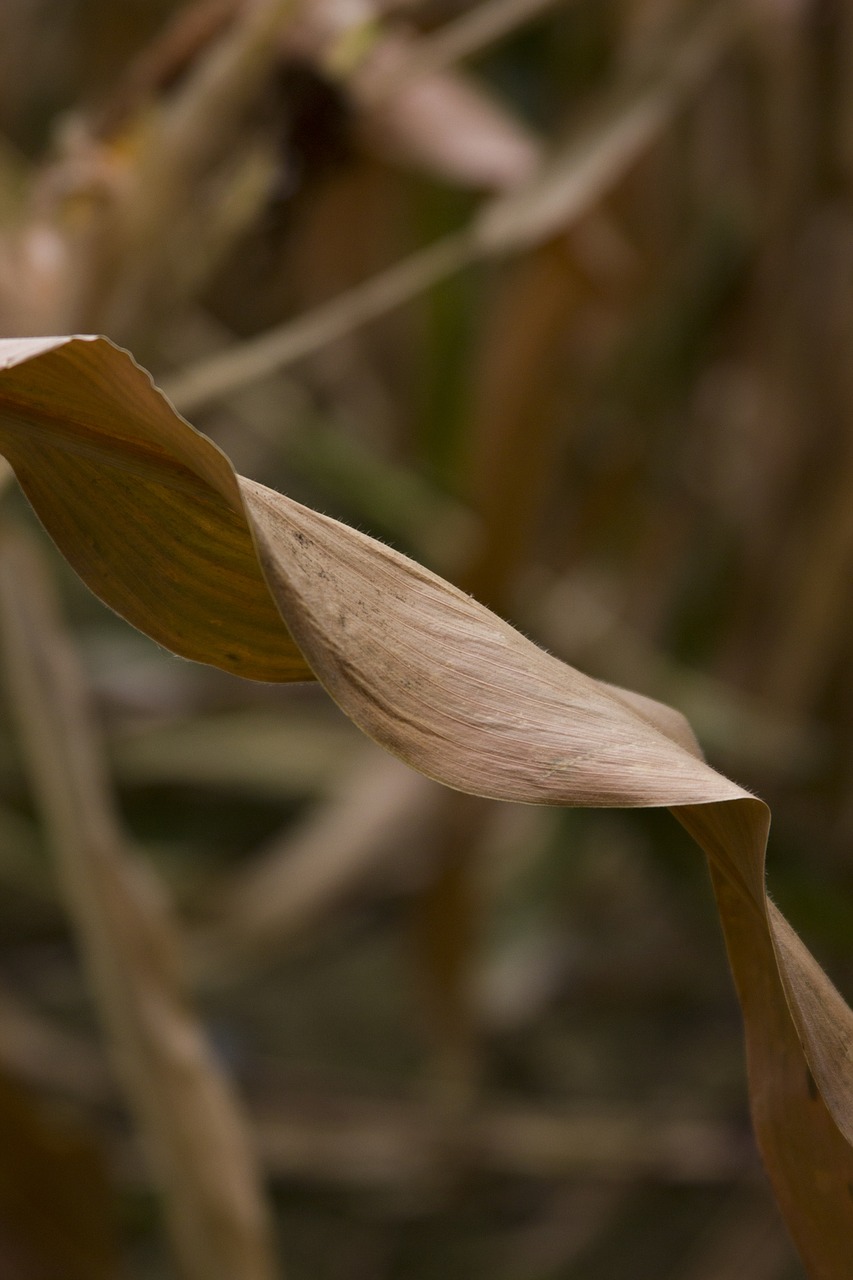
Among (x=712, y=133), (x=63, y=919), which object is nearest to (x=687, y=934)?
(x=63, y=919)

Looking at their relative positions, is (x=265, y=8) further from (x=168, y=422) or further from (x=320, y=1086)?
(x=320, y=1086)

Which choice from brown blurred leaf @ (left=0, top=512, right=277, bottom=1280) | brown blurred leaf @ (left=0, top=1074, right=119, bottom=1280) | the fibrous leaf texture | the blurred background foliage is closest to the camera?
the fibrous leaf texture

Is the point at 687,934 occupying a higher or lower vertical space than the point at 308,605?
lower

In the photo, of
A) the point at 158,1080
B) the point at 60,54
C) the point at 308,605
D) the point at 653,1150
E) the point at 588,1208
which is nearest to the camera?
the point at 308,605

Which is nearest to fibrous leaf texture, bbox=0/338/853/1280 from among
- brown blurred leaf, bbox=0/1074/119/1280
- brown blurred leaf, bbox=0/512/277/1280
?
brown blurred leaf, bbox=0/512/277/1280

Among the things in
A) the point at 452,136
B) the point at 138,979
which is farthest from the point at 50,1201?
the point at 452,136

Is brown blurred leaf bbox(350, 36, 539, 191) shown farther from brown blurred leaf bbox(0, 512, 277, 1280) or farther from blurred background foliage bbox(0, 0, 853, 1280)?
brown blurred leaf bbox(0, 512, 277, 1280)

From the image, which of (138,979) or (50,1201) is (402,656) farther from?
(50,1201)
